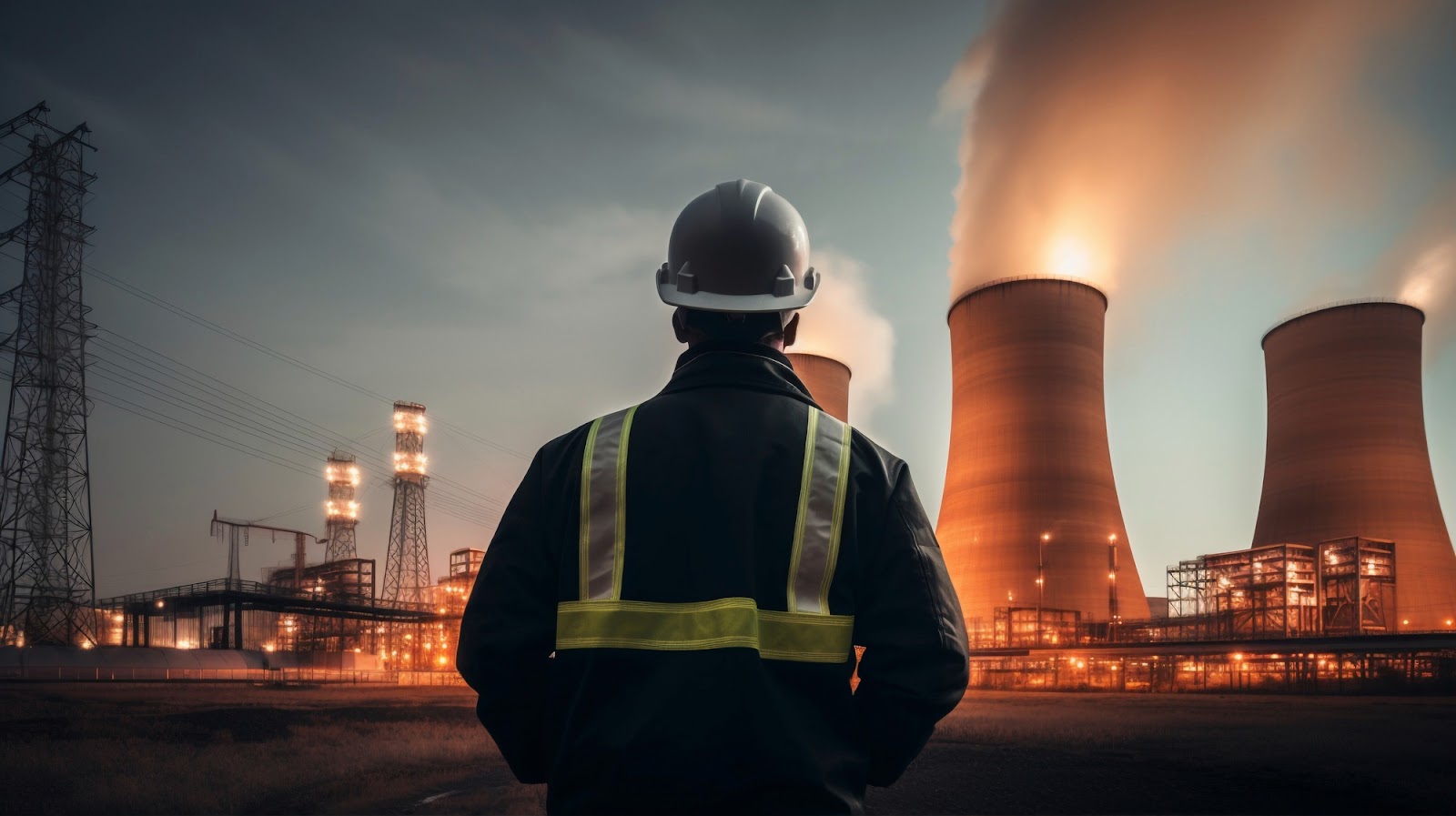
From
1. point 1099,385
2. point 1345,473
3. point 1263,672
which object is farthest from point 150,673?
point 1345,473

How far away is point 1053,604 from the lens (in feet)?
85.1

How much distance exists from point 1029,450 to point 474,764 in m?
19.1

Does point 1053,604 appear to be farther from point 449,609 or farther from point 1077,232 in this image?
point 449,609

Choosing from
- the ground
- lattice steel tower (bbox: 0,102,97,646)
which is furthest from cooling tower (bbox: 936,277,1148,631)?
lattice steel tower (bbox: 0,102,97,646)

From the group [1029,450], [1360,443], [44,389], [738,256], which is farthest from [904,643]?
[1360,443]

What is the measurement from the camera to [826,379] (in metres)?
30.0

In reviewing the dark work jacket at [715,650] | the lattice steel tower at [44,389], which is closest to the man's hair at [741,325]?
the dark work jacket at [715,650]

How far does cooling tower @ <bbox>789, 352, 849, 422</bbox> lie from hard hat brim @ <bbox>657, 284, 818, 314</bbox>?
27510mm

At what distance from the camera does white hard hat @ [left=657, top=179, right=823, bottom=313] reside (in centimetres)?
151

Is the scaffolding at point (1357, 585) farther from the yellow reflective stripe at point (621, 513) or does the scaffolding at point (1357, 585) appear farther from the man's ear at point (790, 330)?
the yellow reflective stripe at point (621, 513)

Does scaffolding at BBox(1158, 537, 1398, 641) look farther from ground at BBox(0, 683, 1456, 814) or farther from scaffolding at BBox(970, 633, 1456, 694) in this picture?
ground at BBox(0, 683, 1456, 814)

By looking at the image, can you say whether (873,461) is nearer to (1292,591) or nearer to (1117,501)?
(1117,501)

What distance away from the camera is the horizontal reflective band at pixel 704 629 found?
3.93ft

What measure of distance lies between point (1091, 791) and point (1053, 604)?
2040cm
